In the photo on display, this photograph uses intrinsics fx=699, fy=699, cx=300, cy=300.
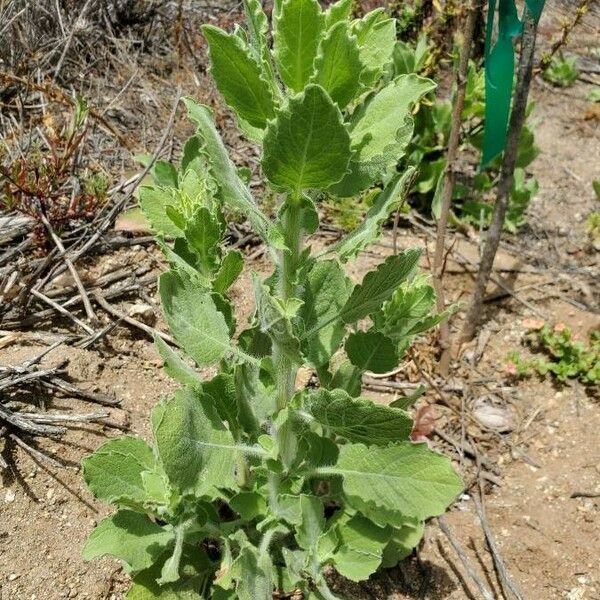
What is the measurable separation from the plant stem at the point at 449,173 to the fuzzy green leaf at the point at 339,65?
1.39 m

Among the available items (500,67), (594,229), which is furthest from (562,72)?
(500,67)

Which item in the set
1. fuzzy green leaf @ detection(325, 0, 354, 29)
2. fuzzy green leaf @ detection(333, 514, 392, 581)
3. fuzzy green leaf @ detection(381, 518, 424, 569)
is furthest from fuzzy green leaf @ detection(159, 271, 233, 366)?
fuzzy green leaf @ detection(381, 518, 424, 569)

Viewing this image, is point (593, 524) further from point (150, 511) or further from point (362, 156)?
point (362, 156)

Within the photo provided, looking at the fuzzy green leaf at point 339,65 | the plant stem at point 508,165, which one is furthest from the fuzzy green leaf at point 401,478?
the plant stem at point 508,165

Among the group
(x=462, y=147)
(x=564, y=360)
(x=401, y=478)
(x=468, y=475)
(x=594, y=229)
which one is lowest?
(x=468, y=475)

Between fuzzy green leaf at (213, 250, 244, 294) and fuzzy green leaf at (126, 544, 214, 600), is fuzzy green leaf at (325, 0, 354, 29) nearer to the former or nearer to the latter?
fuzzy green leaf at (213, 250, 244, 294)

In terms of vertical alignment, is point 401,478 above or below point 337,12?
below

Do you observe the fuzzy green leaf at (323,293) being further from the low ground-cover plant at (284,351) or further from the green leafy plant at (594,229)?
the green leafy plant at (594,229)

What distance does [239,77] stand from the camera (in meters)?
1.39

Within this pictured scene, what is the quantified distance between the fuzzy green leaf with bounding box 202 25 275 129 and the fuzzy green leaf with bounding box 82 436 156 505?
39.0 inches

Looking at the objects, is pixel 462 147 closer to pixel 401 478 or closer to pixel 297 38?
pixel 401 478

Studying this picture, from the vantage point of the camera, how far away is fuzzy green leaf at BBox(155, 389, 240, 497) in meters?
1.57

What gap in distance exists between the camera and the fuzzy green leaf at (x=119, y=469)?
6.09 feet

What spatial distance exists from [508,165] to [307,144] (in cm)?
181
